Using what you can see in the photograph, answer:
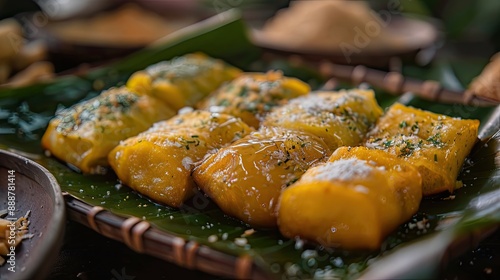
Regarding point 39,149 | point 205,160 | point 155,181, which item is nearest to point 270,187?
point 205,160

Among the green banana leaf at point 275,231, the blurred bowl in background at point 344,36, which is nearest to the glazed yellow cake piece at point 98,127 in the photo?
the green banana leaf at point 275,231

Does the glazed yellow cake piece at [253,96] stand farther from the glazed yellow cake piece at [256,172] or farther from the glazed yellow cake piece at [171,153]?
the glazed yellow cake piece at [256,172]

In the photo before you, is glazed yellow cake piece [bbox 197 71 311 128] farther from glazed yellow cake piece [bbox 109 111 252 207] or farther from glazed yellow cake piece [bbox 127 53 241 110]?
glazed yellow cake piece [bbox 109 111 252 207]

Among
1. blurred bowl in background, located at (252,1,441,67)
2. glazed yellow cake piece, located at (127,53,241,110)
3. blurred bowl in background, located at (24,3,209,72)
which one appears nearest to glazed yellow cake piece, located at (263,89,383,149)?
glazed yellow cake piece, located at (127,53,241,110)

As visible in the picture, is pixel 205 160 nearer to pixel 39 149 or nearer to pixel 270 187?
pixel 270 187

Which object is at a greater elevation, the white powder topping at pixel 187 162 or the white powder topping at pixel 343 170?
the white powder topping at pixel 343 170

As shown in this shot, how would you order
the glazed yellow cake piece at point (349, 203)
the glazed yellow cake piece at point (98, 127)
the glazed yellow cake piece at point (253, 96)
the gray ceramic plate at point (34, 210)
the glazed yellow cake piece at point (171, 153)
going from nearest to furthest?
the gray ceramic plate at point (34, 210) → the glazed yellow cake piece at point (349, 203) → the glazed yellow cake piece at point (171, 153) → the glazed yellow cake piece at point (98, 127) → the glazed yellow cake piece at point (253, 96)
